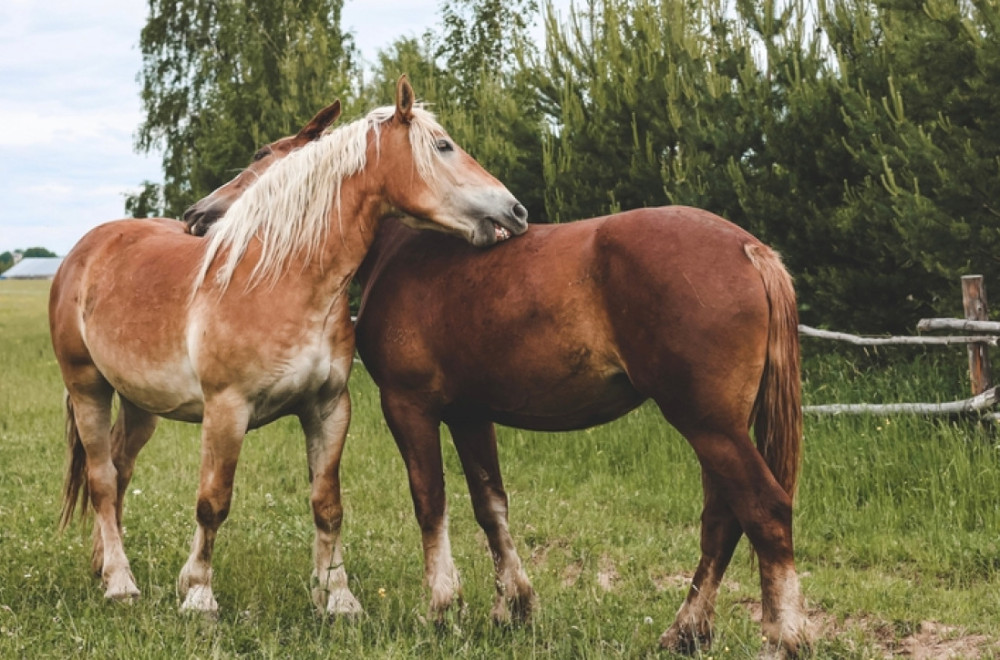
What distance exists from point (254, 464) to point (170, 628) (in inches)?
176

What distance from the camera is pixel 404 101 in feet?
12.8

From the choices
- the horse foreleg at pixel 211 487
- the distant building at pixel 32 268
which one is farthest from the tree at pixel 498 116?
the distant building at pixel 32 268

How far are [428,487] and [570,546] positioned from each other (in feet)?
6.63

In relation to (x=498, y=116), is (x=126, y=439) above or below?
below

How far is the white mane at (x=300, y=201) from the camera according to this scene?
4.03 metres

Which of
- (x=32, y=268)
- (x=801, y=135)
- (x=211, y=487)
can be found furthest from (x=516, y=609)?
(x=32, y=268)

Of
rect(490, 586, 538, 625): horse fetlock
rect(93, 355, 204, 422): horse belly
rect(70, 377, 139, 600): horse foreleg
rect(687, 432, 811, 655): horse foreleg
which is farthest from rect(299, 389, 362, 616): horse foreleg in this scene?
rect(687, 432, 811, 655): horse foreleg

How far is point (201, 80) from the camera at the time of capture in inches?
985

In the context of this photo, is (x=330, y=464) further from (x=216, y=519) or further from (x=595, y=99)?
(x=595, y=99)

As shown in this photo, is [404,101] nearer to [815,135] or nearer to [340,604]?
[340,604]

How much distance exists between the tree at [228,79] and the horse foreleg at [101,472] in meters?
11.3

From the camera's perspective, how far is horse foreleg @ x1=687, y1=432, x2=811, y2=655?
3389 millimetres

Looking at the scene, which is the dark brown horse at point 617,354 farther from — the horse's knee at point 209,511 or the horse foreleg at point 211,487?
the horse's knee at point 209,511

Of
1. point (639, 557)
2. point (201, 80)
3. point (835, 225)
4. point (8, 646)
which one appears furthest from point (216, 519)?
point (201, 80)
